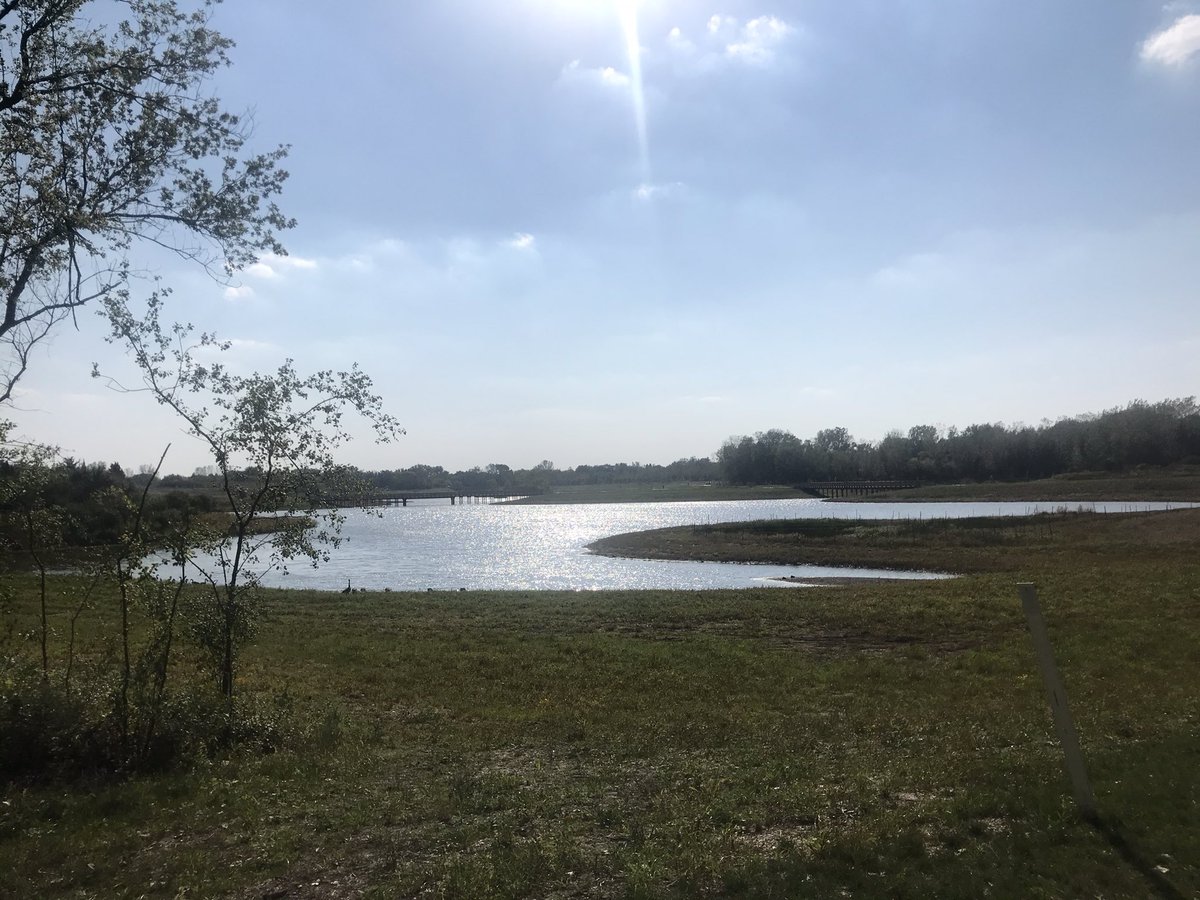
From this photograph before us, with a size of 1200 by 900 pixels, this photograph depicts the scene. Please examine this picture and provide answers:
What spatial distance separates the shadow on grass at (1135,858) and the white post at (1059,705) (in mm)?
173

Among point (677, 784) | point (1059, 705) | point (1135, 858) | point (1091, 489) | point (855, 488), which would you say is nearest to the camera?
point (1135, 858)

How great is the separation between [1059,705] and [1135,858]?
114 centimetres

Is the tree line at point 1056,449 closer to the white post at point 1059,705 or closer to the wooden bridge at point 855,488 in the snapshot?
the wooden bridge at point 855,488

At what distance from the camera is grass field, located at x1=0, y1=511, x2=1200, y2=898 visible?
5973 mm

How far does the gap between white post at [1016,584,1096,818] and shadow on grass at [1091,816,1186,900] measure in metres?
0.17

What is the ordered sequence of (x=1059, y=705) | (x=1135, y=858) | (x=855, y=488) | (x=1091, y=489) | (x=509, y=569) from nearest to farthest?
(x=1135, y=858) < (x=1059, y=705) < (x=509, y=569) < (x=1091, y=489) < (x=855, y=488)

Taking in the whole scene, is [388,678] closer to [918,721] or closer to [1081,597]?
[918,721]

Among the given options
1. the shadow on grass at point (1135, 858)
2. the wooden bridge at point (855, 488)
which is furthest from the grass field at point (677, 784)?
the wooden bridge at point (855, 488)

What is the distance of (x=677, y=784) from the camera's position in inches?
336

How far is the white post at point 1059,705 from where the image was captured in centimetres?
619

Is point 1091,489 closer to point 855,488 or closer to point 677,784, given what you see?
point 855,488

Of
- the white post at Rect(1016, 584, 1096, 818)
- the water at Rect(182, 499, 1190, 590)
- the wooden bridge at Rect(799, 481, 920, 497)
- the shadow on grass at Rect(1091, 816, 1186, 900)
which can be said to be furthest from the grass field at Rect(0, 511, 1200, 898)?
the wooden bridge at Rect(799, 481, 920, 497)

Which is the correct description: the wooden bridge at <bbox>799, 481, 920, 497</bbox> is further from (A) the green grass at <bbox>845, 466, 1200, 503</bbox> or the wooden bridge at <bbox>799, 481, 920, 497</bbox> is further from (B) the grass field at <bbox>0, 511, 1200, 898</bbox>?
(B) the grass field at <bbox>0, 511, 1200, 898</bbox>

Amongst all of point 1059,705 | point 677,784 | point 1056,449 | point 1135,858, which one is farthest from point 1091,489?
point 1135,858
